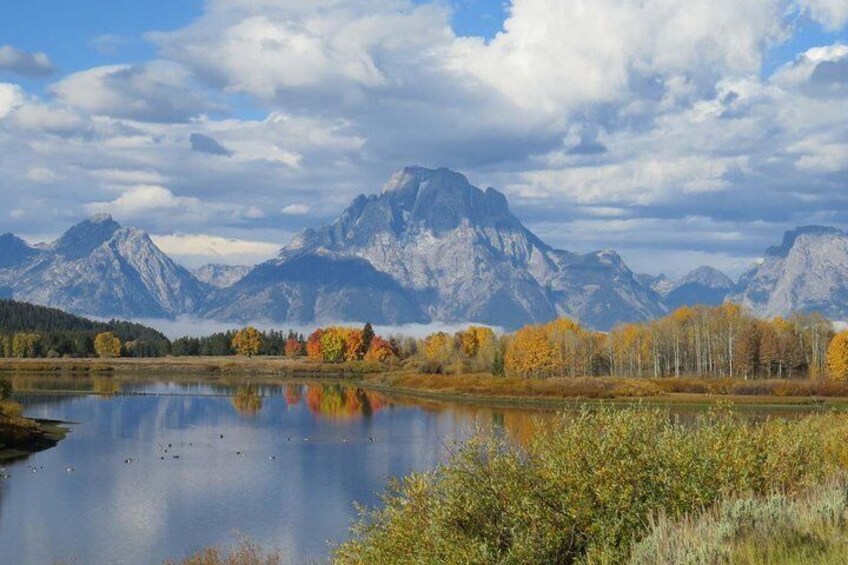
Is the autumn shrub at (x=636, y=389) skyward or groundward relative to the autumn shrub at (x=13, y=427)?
groundward

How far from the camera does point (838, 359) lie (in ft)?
538

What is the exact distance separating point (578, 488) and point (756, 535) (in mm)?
4572

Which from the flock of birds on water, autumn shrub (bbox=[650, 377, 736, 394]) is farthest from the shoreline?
autumn shrub (bbox=[650, 377, 736, 394])

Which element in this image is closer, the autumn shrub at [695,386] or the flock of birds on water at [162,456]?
the flock of birds on water at [162,456]

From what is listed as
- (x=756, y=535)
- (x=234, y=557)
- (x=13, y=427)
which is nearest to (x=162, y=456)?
(x=13, y=427)

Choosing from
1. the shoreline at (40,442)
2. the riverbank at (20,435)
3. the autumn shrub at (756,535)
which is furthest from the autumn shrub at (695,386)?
the autumn shrub at (756,535)

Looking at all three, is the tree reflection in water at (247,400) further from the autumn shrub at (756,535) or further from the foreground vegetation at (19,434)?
the autumn shrub at (756,535)

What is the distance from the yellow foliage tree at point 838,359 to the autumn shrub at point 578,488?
14790cm

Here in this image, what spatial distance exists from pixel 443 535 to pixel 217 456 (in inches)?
2514

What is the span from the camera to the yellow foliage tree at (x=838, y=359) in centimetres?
16050

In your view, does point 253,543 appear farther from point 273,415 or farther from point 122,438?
point 273,415

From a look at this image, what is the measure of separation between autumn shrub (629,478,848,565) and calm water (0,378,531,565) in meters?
8.94

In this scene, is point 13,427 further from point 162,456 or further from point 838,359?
point 838,359

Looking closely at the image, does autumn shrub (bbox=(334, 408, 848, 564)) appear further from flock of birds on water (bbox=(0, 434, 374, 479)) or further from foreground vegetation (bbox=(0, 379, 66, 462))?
foreground vegetation (bbox=(0, 379, 66, 462))
